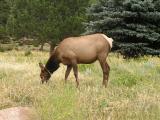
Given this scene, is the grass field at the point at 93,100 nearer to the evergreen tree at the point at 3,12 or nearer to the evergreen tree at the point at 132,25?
the evergreen tree at the point at 132,25

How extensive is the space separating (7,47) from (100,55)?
35875 mm

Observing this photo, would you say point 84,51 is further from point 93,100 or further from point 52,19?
point 52,19

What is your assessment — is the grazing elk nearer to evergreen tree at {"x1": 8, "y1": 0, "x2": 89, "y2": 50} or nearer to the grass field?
the grass field

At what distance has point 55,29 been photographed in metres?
35.8

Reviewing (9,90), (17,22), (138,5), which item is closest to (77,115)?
(9,90)

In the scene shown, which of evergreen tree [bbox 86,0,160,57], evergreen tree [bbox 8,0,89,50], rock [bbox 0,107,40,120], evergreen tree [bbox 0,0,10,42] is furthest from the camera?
evergreen tree [bbox 0,0,10,42]

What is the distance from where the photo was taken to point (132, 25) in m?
20.2

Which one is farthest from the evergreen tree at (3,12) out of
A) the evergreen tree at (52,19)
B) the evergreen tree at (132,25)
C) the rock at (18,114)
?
the rock at (18,114)

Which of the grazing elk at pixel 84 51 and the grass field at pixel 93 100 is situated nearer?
the grass field at pixel 93 100

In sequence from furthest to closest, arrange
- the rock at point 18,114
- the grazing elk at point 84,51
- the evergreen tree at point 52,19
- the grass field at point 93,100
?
the evergreen tree at point 52,19 → the grazing elk at point 84,51 → the grass field at point 93,100 → the rock at point 18,114

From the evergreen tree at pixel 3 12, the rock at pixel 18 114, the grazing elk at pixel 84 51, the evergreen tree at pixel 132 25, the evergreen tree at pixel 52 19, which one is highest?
the rock at pixel 18 114

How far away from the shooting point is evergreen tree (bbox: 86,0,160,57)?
20.1 m

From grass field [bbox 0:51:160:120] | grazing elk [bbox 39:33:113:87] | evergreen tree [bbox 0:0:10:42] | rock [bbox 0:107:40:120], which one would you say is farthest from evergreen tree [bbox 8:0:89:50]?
rock [bbox 0:107:40:120]

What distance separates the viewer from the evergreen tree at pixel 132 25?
20062mm
